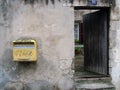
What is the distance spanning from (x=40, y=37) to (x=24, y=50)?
55 cm

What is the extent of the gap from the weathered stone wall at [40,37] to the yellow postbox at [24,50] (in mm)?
248

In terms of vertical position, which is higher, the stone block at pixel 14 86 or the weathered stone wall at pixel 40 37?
the weathered stone wall at pixel 40 37

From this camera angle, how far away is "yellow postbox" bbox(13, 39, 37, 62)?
22.8ft

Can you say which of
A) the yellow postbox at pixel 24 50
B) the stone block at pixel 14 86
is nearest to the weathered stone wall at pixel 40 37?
the stone block at pixel 14 86

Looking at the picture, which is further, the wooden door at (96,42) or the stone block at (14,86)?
the wooden door at (96,42)

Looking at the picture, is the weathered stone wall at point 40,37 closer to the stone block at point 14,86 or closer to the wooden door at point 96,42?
the stone block at point 14,86

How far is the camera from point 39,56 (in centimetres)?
725

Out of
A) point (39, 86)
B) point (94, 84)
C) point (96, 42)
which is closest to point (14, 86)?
point (39, 86)

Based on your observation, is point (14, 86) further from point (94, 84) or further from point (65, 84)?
point (94, 84)

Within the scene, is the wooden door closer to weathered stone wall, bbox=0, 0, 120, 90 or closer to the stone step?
the stone step

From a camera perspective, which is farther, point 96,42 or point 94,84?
point 96,42

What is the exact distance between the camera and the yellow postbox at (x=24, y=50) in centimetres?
695

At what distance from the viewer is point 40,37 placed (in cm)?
721

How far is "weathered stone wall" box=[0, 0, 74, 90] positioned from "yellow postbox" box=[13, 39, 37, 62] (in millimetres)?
248
